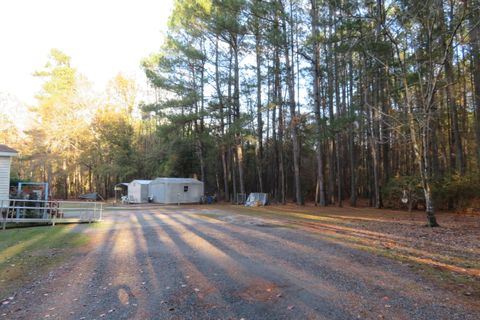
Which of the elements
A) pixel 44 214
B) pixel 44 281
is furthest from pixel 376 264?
pixel 44 214

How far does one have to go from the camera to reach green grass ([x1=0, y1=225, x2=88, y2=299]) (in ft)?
17.0

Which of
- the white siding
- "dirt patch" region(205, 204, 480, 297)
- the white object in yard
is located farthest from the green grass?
the white object in yard

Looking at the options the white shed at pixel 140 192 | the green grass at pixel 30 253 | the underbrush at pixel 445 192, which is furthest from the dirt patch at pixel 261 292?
the white shed at pixel 140 192

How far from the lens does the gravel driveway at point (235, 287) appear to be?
357 cm

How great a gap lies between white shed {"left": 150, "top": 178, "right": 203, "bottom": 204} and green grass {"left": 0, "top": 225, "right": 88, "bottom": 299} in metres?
16.1

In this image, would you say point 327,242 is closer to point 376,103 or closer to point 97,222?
point 97,222

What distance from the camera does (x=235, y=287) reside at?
438 cm

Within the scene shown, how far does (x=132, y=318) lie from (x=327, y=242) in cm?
507

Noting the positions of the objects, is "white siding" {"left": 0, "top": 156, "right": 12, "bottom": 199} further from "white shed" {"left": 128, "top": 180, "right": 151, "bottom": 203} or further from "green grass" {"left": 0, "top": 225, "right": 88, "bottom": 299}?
"white shed" {"left": 128, "top": 180, "right": 151, "bottom": 203}

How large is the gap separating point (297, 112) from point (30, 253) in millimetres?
22117

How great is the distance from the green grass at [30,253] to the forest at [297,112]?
925cm

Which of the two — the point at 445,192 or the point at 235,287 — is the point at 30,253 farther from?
the point at 445,192

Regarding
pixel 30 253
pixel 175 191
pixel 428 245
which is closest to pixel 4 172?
pixel 30 253

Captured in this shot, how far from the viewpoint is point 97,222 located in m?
13.0
